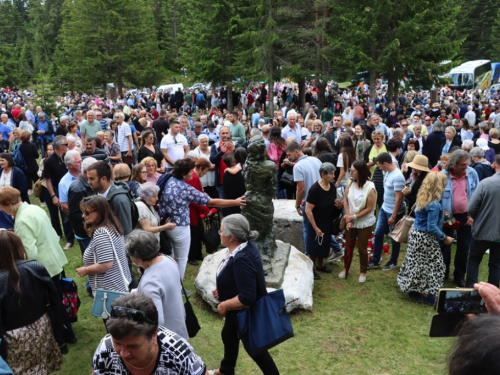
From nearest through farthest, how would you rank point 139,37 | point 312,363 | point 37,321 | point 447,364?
point 447,364
point 37,321
point 312,363
point 139,37

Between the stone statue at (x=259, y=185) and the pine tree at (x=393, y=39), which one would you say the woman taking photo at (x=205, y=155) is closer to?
the stone statue at (x=259, y=185)

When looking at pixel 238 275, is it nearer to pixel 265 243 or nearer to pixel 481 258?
pixel 265 243

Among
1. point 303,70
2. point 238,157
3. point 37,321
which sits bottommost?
point 37,321

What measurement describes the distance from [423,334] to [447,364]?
4.19 m

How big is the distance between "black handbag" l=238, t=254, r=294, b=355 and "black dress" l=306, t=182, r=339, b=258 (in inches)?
121

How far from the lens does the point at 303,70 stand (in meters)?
25.0

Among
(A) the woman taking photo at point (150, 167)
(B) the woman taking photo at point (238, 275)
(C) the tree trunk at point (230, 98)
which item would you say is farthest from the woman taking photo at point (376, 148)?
(C) the tree trunk at point (230, 98)

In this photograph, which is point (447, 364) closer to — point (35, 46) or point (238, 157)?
point (238, 157)

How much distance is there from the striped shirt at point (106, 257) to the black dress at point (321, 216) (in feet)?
10.4

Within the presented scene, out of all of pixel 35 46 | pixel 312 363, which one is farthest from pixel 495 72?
pixel 35 46

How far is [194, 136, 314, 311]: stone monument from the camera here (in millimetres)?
5934

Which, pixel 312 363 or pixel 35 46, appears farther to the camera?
pixel 35 46

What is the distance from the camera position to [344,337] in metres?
5.38

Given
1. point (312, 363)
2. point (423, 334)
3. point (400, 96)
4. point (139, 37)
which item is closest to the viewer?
point (312, 363)
